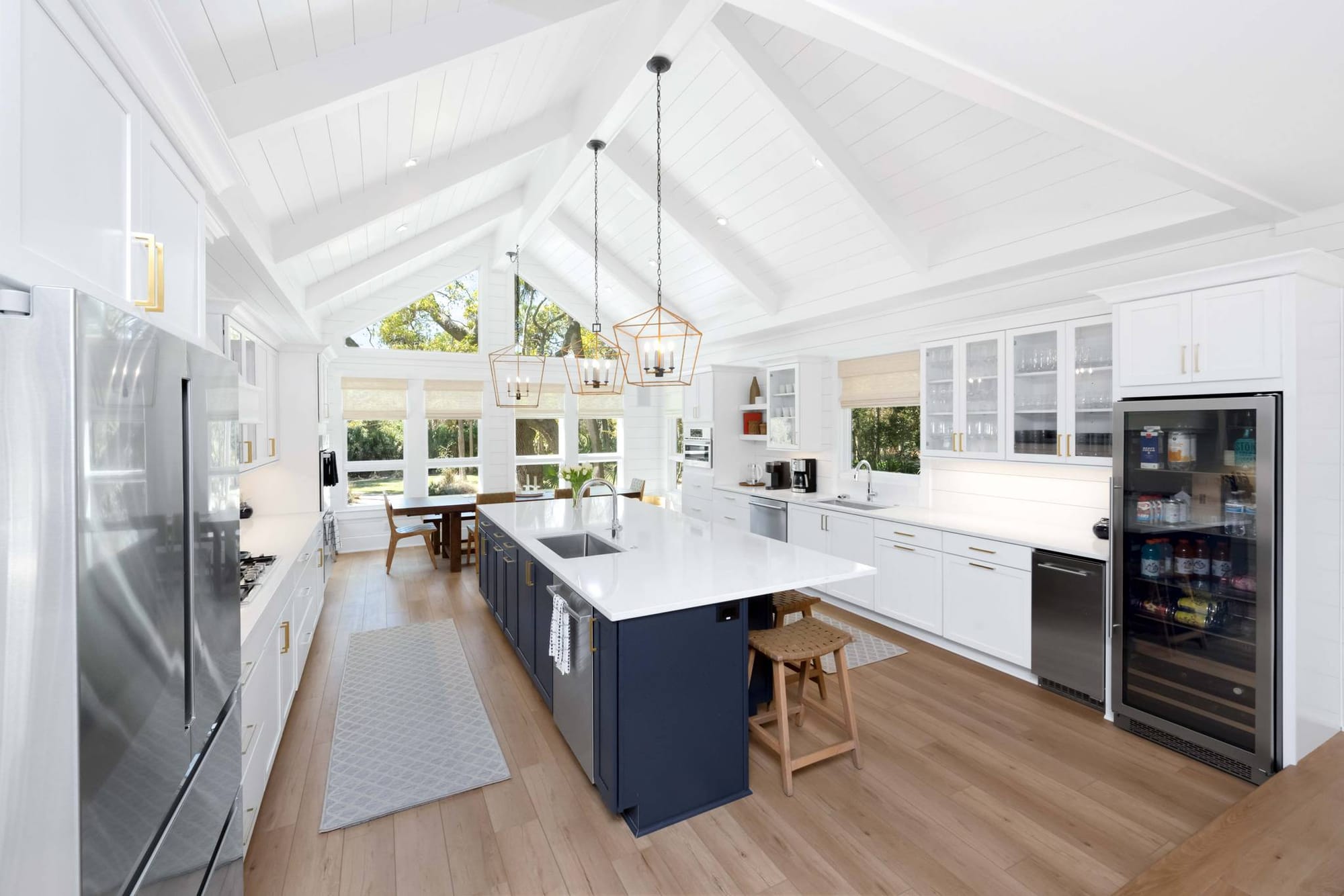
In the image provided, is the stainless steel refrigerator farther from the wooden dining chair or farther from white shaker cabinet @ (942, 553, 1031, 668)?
the wooden dining chair

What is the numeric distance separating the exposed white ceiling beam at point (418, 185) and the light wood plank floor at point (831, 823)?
2751 mm

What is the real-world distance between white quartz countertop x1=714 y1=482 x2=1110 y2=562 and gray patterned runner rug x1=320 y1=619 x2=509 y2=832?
2.96m

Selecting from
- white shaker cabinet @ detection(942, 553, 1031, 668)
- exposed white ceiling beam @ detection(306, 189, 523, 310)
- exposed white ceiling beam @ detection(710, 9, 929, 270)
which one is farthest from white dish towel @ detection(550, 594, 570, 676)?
exposed white ceiling beam @ detection(306, 189, 523, 310)

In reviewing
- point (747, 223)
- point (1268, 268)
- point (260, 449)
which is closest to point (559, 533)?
point (260, 449)

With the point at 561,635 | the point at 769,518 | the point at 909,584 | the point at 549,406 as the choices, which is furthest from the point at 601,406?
the point at 561,635

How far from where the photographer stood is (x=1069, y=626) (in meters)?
3.27

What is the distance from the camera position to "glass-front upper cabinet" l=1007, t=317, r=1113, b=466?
11.2 feet

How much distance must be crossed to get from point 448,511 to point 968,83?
5.91 metres

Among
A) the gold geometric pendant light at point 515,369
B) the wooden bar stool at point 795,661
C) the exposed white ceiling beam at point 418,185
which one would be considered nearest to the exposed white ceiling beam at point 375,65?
the exposed white ceiling beam at point 418,185

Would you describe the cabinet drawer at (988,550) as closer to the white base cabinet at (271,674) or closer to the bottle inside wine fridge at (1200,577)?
the bottle inside wine fridge at (1200,577)

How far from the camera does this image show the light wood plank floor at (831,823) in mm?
2068

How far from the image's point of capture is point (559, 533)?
12.1 ft

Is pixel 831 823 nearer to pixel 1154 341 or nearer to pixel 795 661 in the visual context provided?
pixel 795 661

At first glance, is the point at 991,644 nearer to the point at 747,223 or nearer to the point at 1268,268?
the point at 1268,268
